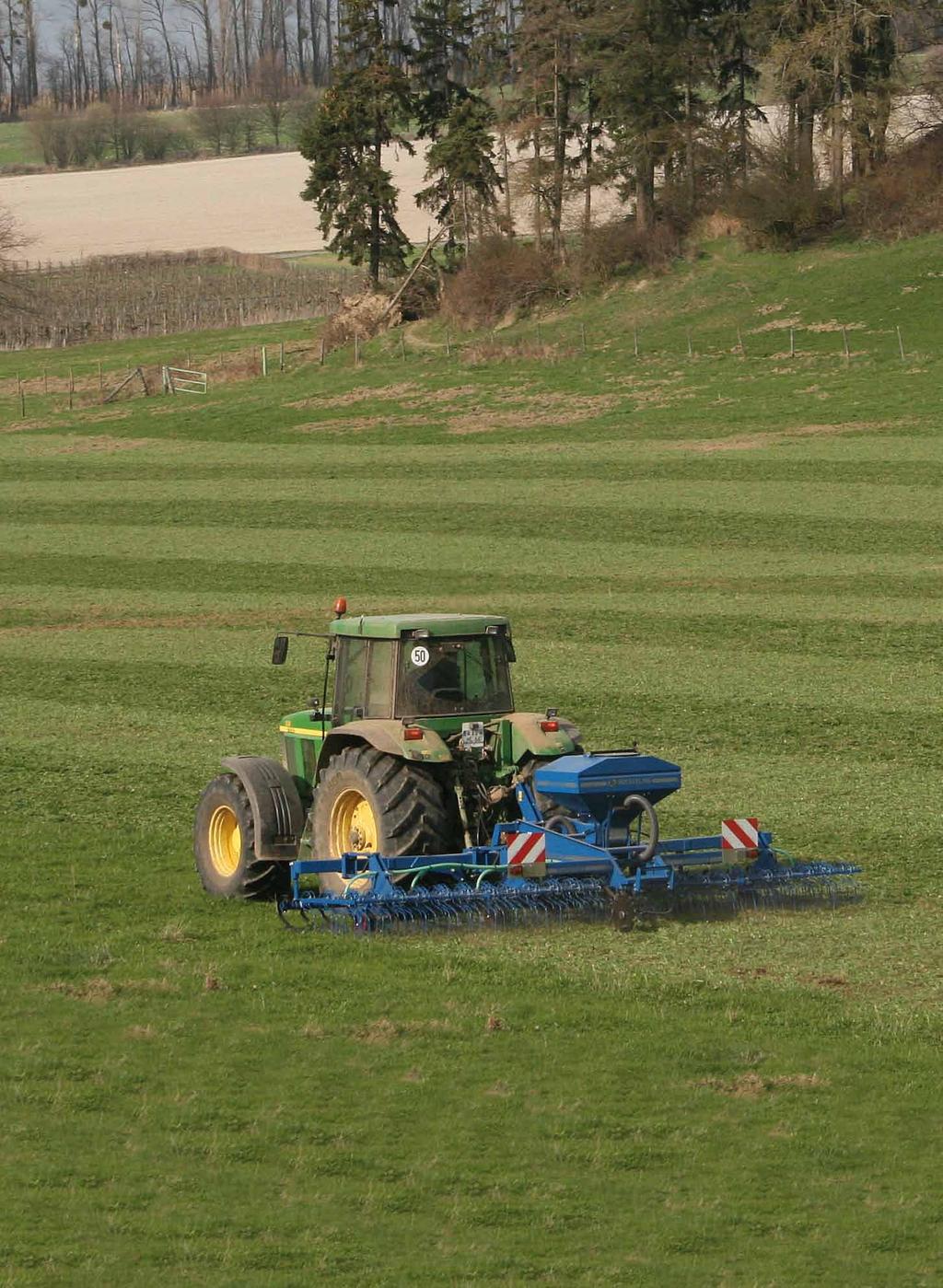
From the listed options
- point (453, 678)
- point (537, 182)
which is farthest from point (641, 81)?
point (453, 678)

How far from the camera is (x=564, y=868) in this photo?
13.3 meters

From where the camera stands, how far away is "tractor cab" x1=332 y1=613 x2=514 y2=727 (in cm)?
1462

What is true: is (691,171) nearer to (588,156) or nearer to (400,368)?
(588,156)

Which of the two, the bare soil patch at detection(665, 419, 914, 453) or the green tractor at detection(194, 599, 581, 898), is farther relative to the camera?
the bare soil patch at detection(665, 419, 914, 453)

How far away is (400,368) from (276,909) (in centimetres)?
4731

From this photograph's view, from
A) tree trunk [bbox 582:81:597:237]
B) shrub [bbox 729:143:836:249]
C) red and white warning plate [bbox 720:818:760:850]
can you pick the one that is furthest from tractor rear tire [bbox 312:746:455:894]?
tree trunk [bbox 582:81:597:237]

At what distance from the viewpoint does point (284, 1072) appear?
10516 mm

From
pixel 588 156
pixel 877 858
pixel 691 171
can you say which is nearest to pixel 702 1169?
pixel 877 858

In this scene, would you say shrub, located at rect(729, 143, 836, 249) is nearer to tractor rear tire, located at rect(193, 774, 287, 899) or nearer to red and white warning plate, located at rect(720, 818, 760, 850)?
tractor rear tire, located at rect(193, 774, 287, 899)

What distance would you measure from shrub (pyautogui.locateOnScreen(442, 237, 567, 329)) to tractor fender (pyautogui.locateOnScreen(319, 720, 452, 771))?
5245cm

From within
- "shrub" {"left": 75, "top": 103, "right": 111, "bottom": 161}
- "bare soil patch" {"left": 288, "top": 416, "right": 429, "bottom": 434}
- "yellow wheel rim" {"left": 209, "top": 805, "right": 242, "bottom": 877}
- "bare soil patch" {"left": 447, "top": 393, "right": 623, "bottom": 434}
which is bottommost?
"bare soil patch" {"left": 288, "top": 416, "right": 429, "bottom": 434}

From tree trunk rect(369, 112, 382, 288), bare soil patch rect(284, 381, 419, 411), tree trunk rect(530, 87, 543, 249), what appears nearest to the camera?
bare soil patch rect(284, 381, 419, 411)

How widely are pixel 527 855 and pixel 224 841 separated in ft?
10.5

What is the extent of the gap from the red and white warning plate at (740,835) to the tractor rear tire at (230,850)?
3487 mm
